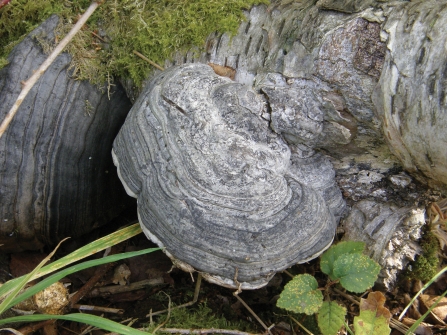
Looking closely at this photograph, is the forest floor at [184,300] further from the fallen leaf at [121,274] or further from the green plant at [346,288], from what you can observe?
the green plant at [346,288]

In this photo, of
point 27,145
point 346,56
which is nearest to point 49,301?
point 27,145

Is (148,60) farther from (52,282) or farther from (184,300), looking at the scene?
(184,300)

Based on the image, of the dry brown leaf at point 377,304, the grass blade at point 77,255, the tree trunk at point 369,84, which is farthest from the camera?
the dry brown leaf at point 377,304

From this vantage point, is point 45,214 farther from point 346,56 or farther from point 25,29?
point 346,56

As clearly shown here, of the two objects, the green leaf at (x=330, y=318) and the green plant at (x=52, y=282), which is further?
the green leaf at (x=330, y=318)

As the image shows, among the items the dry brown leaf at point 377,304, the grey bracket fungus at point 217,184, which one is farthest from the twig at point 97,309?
the dry brown leaf at point 377,304

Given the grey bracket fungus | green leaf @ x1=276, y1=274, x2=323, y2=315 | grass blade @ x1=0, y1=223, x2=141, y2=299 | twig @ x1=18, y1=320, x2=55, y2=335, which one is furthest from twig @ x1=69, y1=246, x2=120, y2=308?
green leaf @ x1=276, y1=274, x2=323, y2=315
